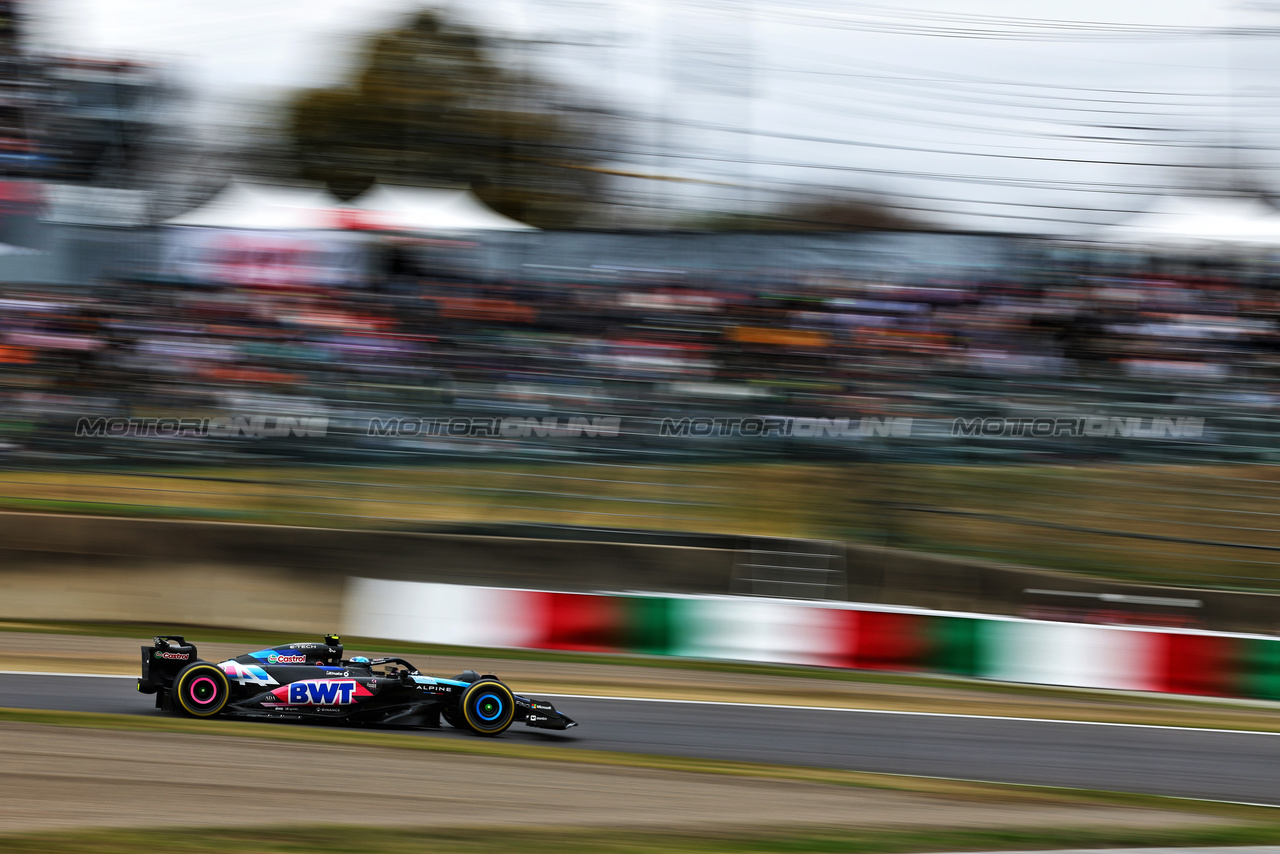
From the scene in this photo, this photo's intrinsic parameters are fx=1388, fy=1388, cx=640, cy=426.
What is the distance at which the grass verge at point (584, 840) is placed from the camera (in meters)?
4.92

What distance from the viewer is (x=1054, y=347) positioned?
11266 mm

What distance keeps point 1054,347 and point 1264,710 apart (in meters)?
3.38

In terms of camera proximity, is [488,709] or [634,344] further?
[634,344]

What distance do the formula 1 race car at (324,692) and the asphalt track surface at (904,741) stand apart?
14cm

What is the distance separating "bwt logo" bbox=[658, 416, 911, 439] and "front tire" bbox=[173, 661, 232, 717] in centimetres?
451

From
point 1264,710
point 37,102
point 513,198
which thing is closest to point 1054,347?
point 1264,710

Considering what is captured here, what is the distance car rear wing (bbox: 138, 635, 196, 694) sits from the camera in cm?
718

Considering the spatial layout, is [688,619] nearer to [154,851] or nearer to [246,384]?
[246,384]

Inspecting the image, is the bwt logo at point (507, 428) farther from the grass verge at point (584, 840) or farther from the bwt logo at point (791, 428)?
the grass verge at point (584, 840)

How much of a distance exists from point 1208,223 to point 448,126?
14.1 metres

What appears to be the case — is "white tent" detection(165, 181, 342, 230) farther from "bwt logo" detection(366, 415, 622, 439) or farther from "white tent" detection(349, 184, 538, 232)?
"bwt logo" detection(366, 415, 622, 439)

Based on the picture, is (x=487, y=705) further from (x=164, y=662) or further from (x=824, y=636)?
(x=824, y=636)

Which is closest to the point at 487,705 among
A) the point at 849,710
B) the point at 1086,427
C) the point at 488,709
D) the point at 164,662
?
the point at 488,709

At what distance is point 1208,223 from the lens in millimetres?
12336
